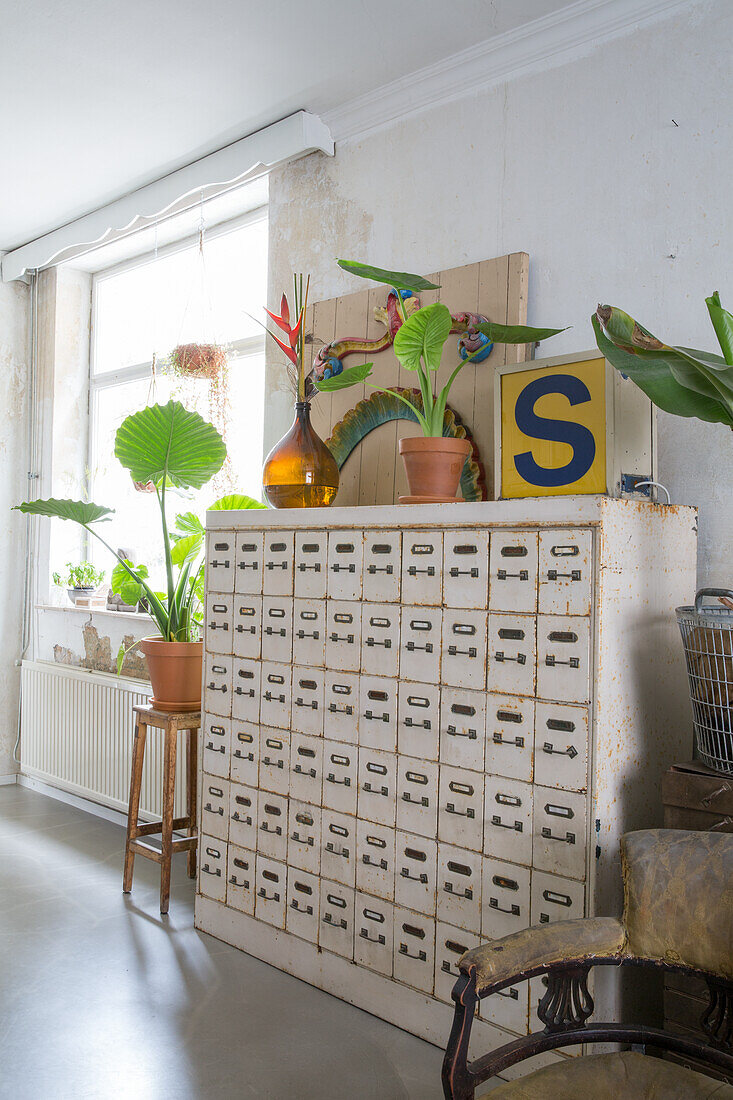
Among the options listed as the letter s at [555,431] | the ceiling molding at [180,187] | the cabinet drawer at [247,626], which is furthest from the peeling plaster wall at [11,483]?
the letter s at [555,431]

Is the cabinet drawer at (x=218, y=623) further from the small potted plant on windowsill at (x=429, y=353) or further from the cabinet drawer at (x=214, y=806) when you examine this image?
the small potted plant on windowsill at (x=429, y=353)

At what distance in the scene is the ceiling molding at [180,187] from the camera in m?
3.17

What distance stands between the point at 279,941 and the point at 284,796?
44cm

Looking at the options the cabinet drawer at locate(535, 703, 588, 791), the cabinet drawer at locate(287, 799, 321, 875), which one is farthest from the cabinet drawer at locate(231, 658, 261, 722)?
the cabinet drawer at locate(535, 703, 588, 791)

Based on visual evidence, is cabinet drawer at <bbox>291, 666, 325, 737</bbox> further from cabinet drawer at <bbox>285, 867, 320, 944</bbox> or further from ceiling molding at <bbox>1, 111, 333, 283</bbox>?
ceiling molding at <bbox>1, 111, 333, 283</bbox>

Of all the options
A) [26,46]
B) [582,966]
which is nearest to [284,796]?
[582,966]

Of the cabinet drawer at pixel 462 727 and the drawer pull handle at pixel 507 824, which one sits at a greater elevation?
the cabinet drawer at pixel 462 727

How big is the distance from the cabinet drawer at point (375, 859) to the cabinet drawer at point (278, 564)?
716 millimetres

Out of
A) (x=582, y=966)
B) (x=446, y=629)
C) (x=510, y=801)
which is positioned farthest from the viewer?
(x=446, y=629)

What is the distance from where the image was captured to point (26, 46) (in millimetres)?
2826

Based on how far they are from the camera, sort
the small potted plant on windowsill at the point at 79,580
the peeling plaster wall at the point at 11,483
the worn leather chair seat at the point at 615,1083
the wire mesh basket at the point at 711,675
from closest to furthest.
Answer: the worn leather chair seat at the point at 615,1083, the wire mesh basket at the point at 711,675, the small potted plant on windowsill at the point at 79,580, the peeling plaster wall at the point at 11,483

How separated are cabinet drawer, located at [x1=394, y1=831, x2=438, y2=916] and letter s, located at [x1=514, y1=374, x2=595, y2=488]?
37.5 inches

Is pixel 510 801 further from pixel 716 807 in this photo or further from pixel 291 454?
pixel 291 454

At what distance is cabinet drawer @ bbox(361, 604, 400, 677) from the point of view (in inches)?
88.3
